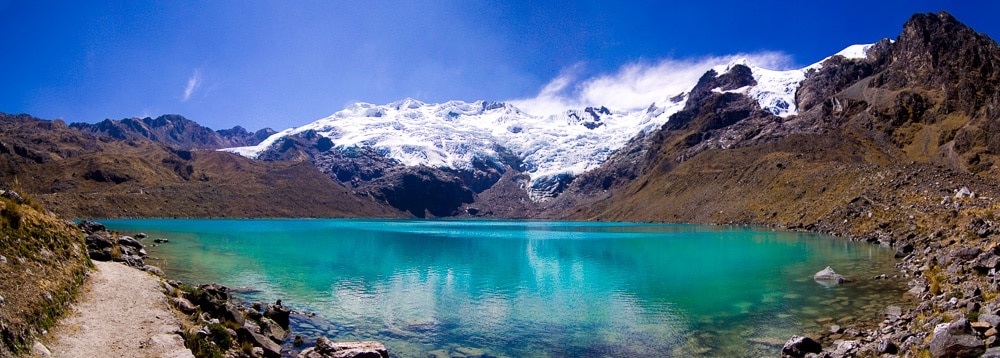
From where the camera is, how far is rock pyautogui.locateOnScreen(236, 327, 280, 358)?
71.9 feet

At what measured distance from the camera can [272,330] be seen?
26156 millimetres

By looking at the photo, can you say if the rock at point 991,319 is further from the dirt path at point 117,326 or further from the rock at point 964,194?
the rock at point 964,194

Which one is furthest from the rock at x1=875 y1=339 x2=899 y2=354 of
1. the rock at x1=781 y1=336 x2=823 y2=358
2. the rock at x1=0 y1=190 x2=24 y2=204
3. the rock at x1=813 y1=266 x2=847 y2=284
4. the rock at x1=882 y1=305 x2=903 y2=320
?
the rock at x1=0 y1=190 x2=24 y2=204

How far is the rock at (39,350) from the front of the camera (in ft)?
47.2

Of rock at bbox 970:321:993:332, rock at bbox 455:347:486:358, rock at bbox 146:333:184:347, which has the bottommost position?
rock at bbox 455:347:486:358

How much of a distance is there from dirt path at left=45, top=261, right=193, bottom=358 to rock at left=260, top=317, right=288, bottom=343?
4.15m

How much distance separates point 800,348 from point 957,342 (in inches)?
255

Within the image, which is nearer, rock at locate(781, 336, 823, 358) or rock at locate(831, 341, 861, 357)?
rock at locate(831, 341, 861, 357)

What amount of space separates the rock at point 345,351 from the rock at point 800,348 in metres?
15.9

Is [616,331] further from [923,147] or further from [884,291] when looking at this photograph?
[923,147]

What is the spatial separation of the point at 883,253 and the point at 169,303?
68.4m

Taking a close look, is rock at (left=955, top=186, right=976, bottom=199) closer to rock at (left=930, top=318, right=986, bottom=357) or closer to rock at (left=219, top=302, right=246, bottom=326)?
rock at (left=930, top=318, right=986, bottom=357)

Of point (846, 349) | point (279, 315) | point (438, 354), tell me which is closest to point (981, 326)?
point (846, 349)

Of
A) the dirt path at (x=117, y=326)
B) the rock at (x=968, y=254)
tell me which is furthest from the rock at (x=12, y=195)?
the rock at (x=968, y=254)
